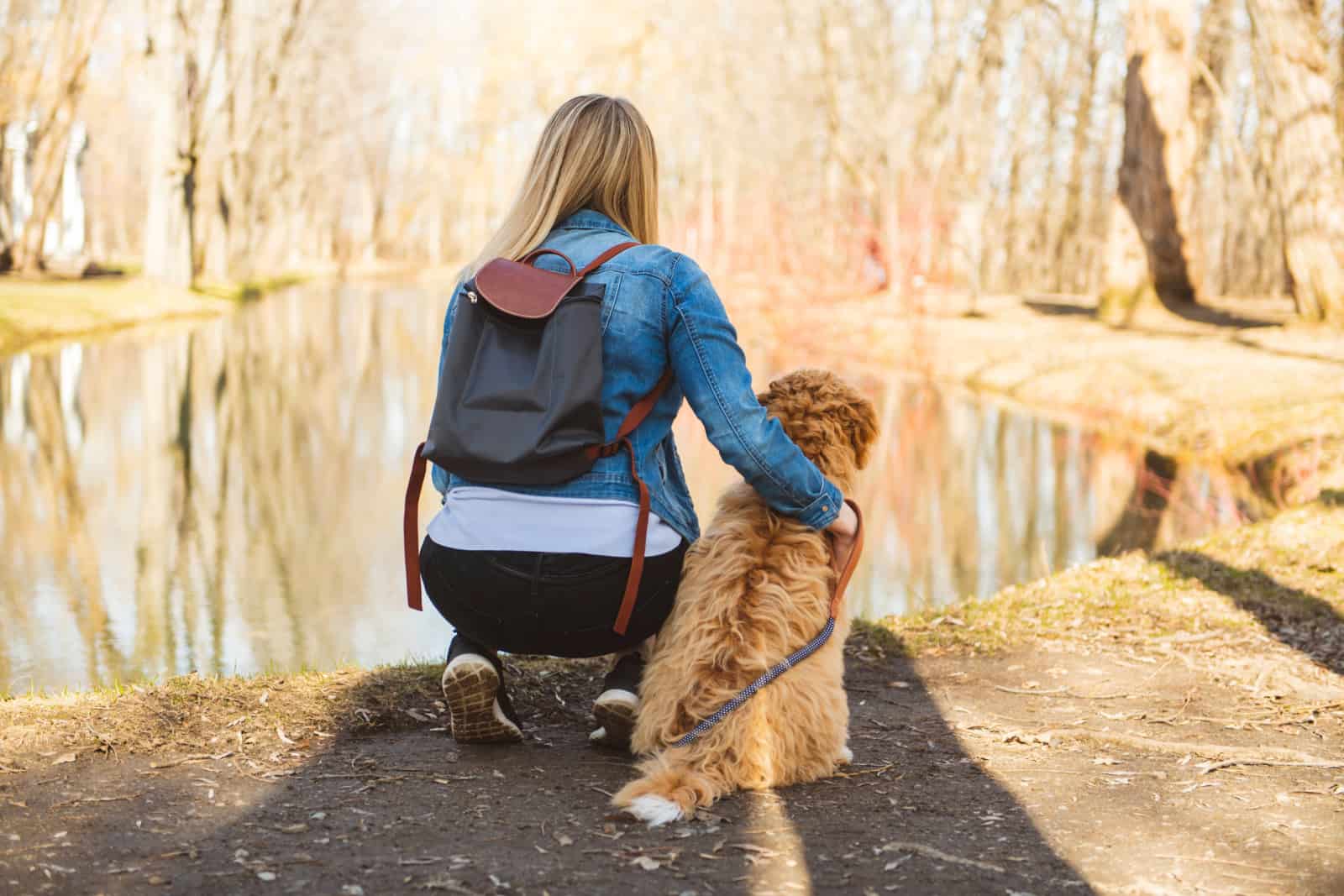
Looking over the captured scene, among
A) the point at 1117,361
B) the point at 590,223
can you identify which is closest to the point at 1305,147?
the point at 1117,361

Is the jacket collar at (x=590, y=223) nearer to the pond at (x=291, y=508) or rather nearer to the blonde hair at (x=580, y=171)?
the blonde hair at (x=580, y=171)

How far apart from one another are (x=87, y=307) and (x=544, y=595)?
24.4 metres

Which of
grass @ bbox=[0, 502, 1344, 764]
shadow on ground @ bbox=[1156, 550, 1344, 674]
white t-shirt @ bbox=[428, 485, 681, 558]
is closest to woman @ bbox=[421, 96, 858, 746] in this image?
white t-shirt @ bbox=[428, 485, 681, 558]

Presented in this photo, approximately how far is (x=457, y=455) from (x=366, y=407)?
12215mm

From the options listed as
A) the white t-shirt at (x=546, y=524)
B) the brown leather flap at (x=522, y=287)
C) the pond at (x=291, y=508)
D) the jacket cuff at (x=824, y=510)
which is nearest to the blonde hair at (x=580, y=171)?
the brown leather flap at (x=522, y=287)

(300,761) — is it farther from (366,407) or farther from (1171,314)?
(1171,314)

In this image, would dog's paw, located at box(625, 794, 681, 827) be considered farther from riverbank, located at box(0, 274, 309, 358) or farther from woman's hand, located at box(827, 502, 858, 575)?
riverbank, located at box(0, 274, 309, 358)

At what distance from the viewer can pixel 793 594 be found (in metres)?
3.29

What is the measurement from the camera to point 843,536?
346 centimetres

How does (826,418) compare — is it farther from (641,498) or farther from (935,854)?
(935,854)

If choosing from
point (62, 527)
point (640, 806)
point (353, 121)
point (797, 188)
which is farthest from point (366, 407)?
point (353, 121)

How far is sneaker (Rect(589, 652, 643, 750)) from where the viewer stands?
11.5ft

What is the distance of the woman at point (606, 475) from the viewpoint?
3262 millimetres

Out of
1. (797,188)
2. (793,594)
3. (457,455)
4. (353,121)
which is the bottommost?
(793,594)
